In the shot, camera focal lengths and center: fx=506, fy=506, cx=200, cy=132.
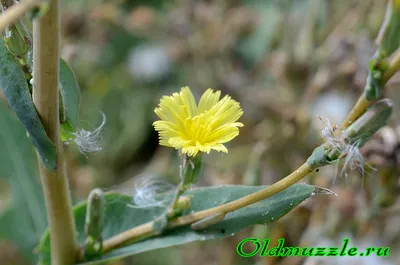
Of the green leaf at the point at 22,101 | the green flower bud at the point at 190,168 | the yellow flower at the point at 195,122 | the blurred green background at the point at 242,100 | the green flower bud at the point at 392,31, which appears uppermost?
the blurred green background at the point at 242,100

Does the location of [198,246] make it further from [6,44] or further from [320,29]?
[6,44]

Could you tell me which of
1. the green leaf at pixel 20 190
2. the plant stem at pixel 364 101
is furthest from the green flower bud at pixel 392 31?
the green leaf at pixel 20 190

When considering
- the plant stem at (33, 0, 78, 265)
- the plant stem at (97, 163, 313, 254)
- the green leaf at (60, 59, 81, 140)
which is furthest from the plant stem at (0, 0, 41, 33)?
the plant stem at (97, 163, 313, 254)

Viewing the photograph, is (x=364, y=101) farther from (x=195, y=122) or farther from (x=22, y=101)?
(x=22, y=101)

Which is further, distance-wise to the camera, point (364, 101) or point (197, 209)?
point (197, 209)

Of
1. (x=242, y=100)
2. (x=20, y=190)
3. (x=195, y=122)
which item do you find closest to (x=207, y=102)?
(x=195, y=122)

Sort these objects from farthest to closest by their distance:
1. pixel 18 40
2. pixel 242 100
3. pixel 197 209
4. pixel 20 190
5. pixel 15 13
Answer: pixel 242 100
pixel 20 190
pixel 197 209
pixel 18 40
pixel 15 13

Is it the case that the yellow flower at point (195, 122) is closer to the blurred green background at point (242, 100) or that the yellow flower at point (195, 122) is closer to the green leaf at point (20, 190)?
the blurred green background at point (242, 100)
